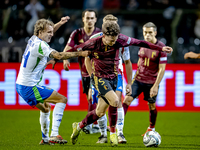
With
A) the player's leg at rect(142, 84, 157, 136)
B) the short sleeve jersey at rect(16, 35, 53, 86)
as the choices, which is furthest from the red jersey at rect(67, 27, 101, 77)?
the short sleeve jersey at rect(16, 35, 53, 86)

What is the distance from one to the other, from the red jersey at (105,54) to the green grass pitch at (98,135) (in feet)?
3.53

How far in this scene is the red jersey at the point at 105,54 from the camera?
181 inches

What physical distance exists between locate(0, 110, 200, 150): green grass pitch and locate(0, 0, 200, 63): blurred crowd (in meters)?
2.02

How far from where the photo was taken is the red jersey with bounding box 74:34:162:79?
4.59 m

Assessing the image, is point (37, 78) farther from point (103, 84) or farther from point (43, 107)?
point (103, 84)

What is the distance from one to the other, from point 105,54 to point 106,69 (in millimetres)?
223

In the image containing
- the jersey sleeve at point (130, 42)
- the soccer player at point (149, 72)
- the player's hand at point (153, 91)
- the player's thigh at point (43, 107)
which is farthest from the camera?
the soccer player at point (149, 72)

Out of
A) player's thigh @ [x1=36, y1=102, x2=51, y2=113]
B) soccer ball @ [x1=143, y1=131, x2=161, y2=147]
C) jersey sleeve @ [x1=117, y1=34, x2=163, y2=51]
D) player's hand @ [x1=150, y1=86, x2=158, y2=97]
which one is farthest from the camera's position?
player's hand @ [x1=150, y1=86, x2=158, y2=97]

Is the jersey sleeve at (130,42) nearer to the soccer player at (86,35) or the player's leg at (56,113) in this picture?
the player's leg at (56,113)

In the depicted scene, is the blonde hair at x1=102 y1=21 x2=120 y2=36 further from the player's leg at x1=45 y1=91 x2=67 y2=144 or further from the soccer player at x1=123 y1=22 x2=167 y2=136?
the soccer player at x1=123 y1=22 x2=167 y2=136

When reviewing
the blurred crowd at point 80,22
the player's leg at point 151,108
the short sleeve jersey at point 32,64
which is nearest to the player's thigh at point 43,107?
the short sleeve jersey at point 32,64

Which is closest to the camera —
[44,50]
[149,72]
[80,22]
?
[44,50]

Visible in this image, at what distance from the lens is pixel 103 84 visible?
4637 mm

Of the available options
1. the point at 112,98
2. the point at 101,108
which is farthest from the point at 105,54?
the point at 101,108
